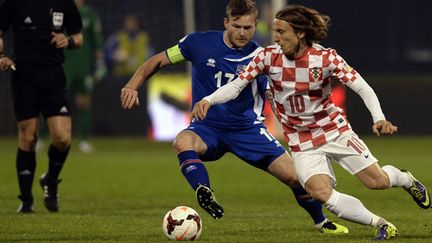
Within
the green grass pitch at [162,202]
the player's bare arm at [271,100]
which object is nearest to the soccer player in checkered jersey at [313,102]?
the player's bare arm at [271,100]

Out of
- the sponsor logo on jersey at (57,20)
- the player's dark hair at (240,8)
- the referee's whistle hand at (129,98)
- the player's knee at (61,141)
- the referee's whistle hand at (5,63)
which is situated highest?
the player's dark hair at (240,8)

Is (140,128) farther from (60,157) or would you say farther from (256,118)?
(256,118)

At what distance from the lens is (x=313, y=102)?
8500mm

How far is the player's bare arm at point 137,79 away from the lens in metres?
8.91

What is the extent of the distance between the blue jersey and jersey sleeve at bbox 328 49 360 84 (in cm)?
118

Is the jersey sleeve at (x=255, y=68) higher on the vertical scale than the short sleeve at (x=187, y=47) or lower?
higher

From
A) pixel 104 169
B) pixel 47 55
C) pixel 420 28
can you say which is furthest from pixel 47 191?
pixel 420 28

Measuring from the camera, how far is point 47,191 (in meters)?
11.1

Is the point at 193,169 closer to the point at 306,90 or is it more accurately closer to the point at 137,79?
the point at 137,79

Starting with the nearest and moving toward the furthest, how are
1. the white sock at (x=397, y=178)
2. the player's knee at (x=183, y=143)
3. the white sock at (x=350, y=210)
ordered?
the white sock at (x=350, y=210), the white sock at (x=397, y=178), the player's knee at (x=183, y=143)

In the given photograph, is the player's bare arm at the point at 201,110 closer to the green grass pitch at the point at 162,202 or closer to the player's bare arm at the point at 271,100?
the player's bare arm at the point at 271,100

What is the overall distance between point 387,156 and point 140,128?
6846mm

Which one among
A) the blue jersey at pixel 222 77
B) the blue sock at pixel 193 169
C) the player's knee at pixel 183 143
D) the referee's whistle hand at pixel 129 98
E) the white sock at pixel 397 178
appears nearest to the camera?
the white sock at pixel 397 178

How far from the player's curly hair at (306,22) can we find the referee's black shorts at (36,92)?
3.09m
